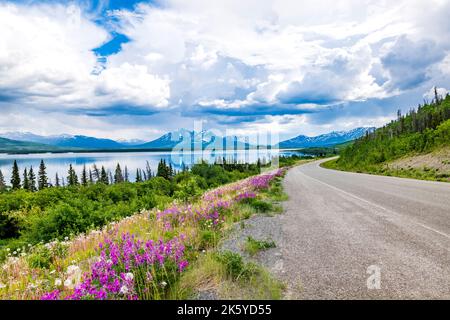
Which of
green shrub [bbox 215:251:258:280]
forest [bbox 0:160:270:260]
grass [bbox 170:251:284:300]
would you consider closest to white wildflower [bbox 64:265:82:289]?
grass [bbox 170:251:284:300]

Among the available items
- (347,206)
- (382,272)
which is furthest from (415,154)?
(382,272)

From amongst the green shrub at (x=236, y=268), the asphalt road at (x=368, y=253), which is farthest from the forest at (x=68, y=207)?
the asphalt road at (x=368, y=253)

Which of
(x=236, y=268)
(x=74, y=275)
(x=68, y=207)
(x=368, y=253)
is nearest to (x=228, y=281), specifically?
(x=236, y=268)

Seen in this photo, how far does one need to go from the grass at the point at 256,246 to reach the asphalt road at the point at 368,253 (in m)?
0.31

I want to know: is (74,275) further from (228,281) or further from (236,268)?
(236,268)

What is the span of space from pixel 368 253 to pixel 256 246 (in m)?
2.17

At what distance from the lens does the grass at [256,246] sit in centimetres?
579

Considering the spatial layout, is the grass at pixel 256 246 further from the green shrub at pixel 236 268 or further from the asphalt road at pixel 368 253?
the green shrub at pixel 236 268

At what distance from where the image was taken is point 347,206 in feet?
38.8

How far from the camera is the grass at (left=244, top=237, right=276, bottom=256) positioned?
19.0 feet

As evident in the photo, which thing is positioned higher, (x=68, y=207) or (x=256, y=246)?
(x=256, y=246)

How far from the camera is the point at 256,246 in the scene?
6020mm

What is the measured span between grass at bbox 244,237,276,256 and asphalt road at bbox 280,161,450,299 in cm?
31
